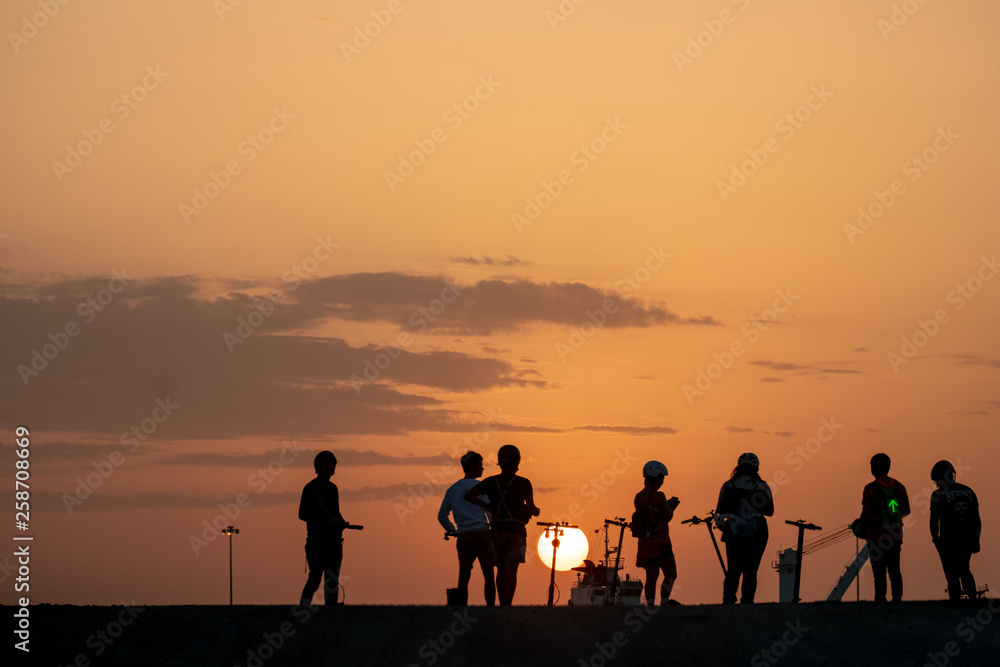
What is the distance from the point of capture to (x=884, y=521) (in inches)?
693

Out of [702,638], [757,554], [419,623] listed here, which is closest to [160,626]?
[419,623]

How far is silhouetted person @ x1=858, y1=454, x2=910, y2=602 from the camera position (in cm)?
1762

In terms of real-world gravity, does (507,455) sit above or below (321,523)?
above

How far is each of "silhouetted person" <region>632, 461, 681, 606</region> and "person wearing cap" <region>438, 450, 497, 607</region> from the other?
223cm

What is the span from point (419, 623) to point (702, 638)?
312cm

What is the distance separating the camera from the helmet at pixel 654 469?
17.7 metres

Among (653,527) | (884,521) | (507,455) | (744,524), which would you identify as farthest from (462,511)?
(884,521)

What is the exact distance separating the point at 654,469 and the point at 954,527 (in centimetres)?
400

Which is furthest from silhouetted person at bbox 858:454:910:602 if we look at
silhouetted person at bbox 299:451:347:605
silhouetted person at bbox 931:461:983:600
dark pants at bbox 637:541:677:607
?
silhouetted person at bbox 299:451:347:605

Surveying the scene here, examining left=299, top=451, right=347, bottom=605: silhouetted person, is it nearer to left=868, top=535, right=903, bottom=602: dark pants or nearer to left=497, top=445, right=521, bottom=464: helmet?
left=497, top=445, right=521, bottom=464: helmet

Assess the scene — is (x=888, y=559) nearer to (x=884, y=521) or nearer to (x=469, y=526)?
(x=884, y=521)

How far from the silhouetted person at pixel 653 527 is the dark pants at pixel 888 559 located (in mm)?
2675

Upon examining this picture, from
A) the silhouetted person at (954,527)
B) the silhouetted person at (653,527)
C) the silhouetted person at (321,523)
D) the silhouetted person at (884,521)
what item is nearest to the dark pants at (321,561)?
the silhouetted person at (321,523)

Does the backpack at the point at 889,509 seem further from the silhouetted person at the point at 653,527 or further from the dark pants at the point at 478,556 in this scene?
the dark pants at the point at 478,556
